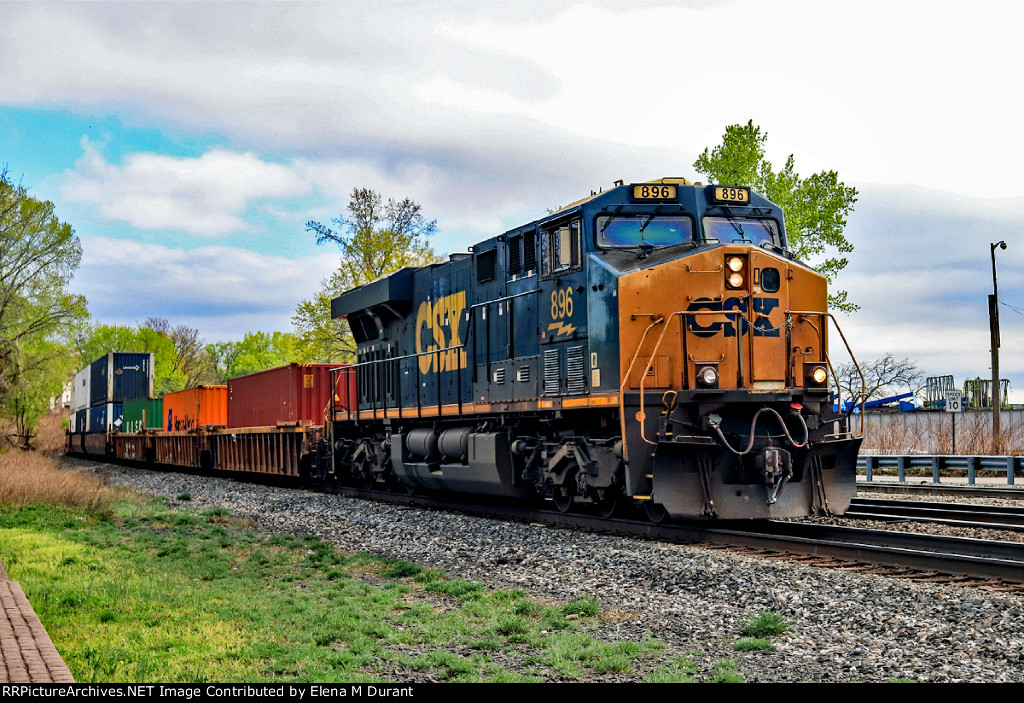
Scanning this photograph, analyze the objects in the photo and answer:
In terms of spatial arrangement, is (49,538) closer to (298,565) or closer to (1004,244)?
(298,565)

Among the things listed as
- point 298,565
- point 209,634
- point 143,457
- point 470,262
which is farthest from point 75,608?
point 143,457

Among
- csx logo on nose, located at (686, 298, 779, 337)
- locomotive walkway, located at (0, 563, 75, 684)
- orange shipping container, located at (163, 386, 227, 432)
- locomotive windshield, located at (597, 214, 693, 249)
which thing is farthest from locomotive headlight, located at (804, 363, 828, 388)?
orange shipping container, located at (163, 386, 227, 432)

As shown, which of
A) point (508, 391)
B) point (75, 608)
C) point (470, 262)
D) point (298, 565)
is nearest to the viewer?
point (75, 608)

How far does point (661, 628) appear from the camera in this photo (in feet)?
23.6

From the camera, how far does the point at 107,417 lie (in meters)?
42.8

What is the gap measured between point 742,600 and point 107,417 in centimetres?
3998

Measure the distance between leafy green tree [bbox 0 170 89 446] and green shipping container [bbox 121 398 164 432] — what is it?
3.99 meters

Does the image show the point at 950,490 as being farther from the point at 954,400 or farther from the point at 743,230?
the point at 954,400

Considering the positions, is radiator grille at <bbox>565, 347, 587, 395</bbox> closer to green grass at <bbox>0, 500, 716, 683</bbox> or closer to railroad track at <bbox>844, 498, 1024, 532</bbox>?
green grass at <bbox>0, 500, 716, 683</bbox>

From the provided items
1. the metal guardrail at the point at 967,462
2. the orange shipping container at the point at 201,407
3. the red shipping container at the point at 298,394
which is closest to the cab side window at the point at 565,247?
the red shipping container at the point at 298,394

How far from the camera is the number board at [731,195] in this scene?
12258mm

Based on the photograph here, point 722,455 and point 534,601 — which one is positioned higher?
point 722,455

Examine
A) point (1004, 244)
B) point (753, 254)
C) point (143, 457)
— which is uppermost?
point (1004, 244)

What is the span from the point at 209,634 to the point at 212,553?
470 centimetres
